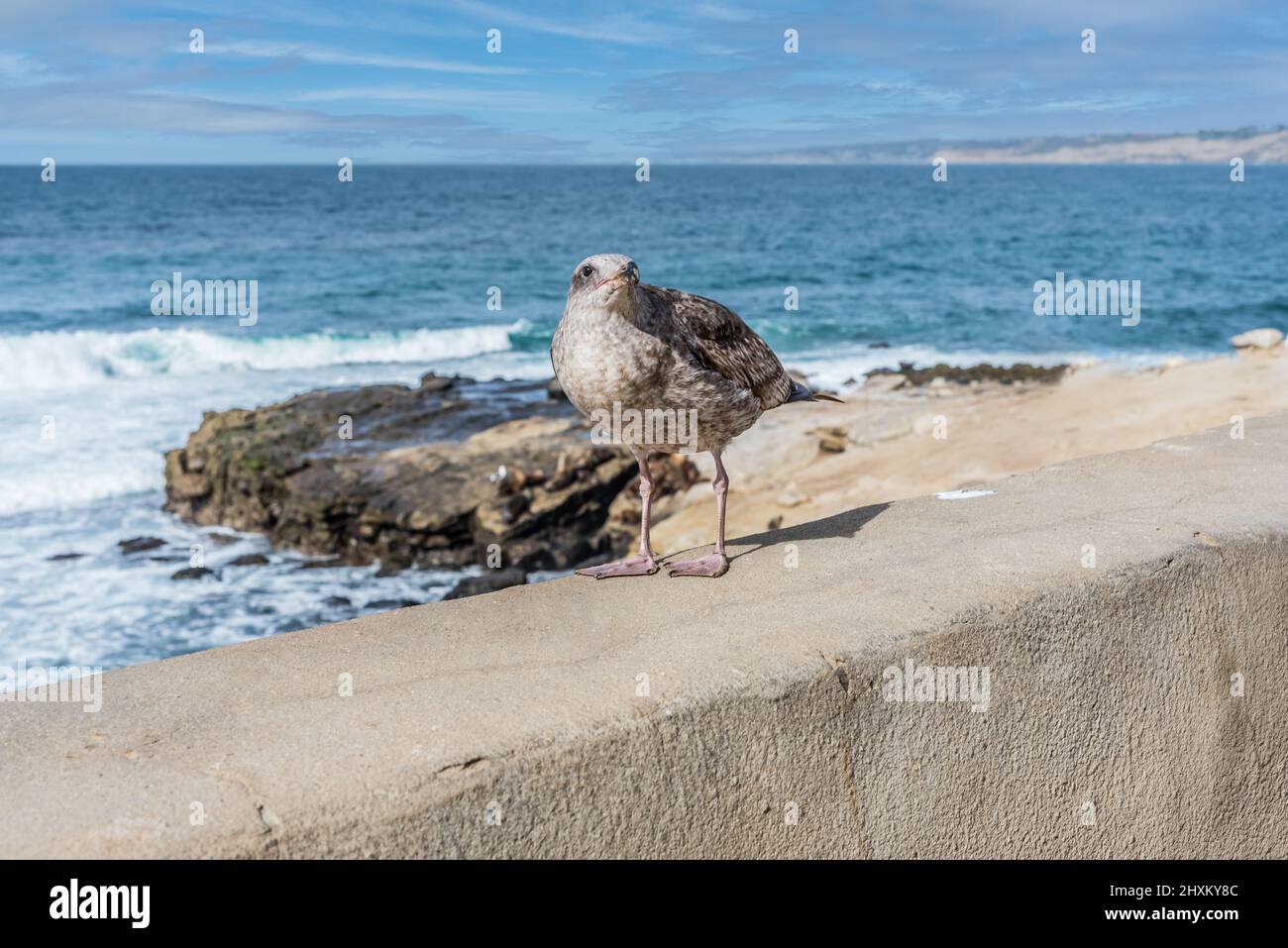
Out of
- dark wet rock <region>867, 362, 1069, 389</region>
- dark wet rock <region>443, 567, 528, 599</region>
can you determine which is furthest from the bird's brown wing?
dark wet rock <region>867, 362, 1069, 389</region>

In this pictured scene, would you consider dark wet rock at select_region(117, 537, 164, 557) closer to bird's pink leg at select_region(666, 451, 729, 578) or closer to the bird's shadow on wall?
the bird's shadow on wall

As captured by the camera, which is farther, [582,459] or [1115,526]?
[582,459]

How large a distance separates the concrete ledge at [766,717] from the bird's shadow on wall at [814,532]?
0.12ft

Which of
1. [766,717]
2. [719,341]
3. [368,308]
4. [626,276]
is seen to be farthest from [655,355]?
[368,308]

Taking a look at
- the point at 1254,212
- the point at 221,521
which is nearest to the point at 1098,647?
the point at 221,521

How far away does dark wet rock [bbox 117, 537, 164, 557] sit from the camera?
12.4m

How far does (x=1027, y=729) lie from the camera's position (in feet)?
11.5

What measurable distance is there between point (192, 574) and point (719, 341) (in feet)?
29.4

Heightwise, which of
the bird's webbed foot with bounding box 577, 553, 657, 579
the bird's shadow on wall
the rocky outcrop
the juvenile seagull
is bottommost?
the rocky outcrop

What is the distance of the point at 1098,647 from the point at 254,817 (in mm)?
2587

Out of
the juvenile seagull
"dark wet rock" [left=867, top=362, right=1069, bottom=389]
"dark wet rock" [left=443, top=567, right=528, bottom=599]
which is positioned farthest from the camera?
"dark wet rock" [left=867, top=362, right=1069, bottom=389]

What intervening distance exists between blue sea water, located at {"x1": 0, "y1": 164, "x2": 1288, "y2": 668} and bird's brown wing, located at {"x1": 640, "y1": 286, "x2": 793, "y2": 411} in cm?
734

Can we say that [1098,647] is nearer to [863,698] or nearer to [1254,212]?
[863,698]

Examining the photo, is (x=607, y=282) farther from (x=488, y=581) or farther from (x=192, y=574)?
(x=192, y=574)
